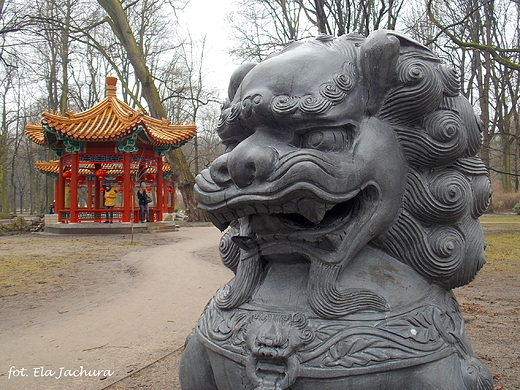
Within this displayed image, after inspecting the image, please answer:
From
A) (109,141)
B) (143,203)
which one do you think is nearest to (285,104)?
(109,141)

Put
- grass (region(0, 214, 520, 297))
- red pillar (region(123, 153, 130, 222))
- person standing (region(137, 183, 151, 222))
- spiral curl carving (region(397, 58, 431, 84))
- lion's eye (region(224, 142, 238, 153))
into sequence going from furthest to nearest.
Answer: person standing (region(137, 183, 151, 222)), red pillar (region(123, 153, 130, 222)), grass (region(0, 214, 520, 297)), lion's eye (region(224, 142, 238, 153)), spiral curl carving (region(397, 58, 431, 84))

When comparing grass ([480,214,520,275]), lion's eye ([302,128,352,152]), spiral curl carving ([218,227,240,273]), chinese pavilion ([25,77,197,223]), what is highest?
chinese pavilion ([25,77,197,223])

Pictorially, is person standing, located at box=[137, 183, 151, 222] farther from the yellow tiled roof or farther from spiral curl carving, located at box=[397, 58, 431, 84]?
spiral curl carving, located at box=[397, 58, 431, 84]

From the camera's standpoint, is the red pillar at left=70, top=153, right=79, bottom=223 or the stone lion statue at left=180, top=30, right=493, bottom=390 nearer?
the stone lion statue at left=180, top=30, right=493, bottom=390

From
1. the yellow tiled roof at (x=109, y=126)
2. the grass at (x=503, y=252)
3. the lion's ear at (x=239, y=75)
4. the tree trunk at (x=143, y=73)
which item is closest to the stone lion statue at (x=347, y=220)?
the lion's ear at (x=239, y=75)

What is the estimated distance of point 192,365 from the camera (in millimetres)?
1577

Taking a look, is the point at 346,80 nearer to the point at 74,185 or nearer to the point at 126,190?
the point at 126,190

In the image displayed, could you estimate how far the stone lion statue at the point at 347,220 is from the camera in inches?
49.9

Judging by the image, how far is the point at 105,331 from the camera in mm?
3799

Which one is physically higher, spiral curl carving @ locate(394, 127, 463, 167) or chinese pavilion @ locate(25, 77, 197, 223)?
chinese pavilion @ locate(25, 77, 197, 223)

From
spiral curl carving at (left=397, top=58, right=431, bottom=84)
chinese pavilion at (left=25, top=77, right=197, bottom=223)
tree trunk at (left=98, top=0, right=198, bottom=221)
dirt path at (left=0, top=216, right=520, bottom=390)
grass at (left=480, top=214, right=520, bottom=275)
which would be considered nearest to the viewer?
spiral curl carving at (left=397, top=58, right=431, bottom=84)

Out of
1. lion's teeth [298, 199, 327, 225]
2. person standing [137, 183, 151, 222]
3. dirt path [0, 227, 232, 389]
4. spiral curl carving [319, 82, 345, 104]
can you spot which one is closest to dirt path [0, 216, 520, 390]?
dirt path [0, 227, 232, 389]

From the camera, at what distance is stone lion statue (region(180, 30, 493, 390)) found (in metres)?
1.27

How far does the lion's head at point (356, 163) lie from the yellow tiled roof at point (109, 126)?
12.2m
